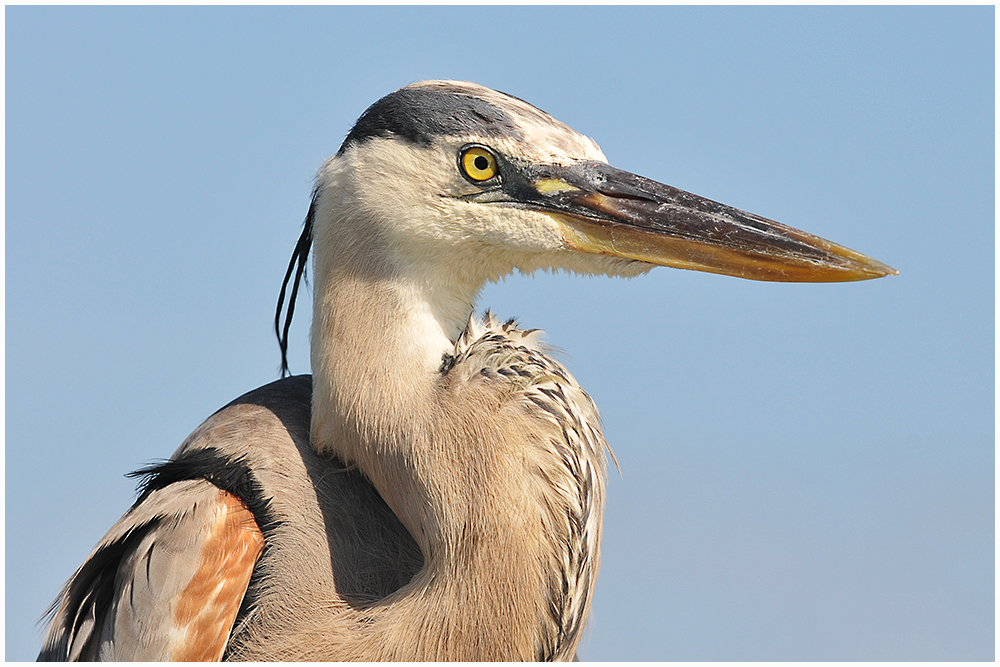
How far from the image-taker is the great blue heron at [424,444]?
10.00ft

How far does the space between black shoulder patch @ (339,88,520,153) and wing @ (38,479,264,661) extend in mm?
1121

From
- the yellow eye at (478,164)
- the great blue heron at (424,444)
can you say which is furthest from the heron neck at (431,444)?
the yellow eye at (478,164)

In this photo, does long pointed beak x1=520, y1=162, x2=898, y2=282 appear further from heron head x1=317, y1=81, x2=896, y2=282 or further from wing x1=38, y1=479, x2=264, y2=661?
wing x1=38, y1=479, x2=264, y2=661

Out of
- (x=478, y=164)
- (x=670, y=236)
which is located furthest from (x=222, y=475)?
(x=670, y=236)

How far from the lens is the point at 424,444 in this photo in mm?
3107

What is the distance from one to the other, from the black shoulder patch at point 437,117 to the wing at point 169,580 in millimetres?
1121

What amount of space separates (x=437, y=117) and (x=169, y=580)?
1429 mm

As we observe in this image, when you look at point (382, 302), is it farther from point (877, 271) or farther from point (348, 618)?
point (877, 271)

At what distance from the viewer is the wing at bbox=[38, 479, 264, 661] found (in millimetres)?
3020

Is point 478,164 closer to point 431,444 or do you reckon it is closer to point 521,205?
point 521,205

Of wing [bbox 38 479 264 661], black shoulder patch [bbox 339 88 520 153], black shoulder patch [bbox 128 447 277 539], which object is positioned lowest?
wing [bbox 38 479 264 661]

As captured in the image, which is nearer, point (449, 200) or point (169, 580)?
point (169, 580)

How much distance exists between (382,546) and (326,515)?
19 cm

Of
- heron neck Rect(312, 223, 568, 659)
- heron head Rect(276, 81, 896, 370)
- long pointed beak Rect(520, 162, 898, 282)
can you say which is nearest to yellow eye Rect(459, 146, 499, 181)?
heron head Rect(276, 81, 896, 370)
